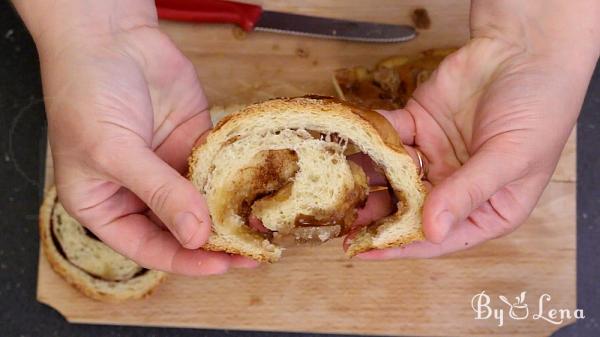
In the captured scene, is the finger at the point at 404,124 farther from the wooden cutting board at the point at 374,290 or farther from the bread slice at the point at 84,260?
→ the bread slice at the point at 84,260

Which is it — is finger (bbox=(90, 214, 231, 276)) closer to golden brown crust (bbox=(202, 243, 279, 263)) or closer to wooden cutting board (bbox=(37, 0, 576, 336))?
golden brown crust (bbox=(202, 243, 279, 263))

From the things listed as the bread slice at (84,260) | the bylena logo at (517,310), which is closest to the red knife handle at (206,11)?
the bread slice at (84,260)

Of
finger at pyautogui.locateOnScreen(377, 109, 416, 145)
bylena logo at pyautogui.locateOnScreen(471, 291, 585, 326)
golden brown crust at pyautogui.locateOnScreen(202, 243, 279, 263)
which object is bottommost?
bylena logo at pyautogui.locateOnScreen(471, 291, 585, 326)

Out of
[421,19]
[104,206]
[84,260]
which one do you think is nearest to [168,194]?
[104,206]

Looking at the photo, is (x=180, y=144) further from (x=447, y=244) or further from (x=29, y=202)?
(x=29, y=202)

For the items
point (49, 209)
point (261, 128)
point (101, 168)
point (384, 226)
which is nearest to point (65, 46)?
point (101, 168)

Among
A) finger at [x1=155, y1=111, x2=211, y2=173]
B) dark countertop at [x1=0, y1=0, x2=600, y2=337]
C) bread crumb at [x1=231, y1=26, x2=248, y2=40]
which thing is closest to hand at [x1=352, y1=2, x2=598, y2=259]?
finger at [x1=155, y1=111, x2=211, y2=173]
